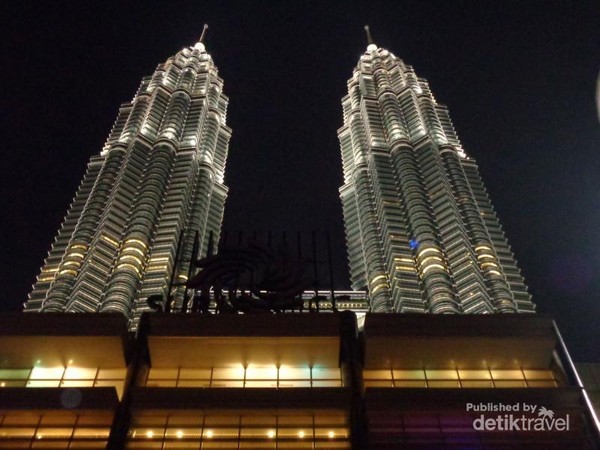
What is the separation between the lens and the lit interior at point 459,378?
41000 mm

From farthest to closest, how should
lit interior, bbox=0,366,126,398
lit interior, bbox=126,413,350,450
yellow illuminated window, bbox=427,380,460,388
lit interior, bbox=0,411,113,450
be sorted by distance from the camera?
1. yellow illuminated window, bbox=427,380,460,388
2. lit interior, bbox=0,366,126,398
3. lit interior, bbox=126,413,350,450
4. lit interior, bbox=0,411,113,450

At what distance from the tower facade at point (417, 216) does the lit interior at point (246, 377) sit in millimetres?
50815

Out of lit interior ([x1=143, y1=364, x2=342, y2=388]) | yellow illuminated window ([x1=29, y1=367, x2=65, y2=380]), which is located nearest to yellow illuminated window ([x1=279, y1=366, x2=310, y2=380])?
lit interior ([x1=143, y1=364, x2=342, y2=388])

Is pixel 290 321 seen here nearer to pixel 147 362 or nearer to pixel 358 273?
pixel 147 362

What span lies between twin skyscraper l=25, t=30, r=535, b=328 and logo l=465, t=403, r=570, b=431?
4762 centimetres

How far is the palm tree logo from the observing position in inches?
1487

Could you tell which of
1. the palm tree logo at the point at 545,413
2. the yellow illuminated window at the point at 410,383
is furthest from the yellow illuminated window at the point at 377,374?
the palm tree logo at the point at 545,413

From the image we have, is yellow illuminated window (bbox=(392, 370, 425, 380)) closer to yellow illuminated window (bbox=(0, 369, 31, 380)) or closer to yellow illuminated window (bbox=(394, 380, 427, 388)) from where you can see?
yellow illuminated window (bbox=(394, 380, 427, 388))

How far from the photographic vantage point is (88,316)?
40500 millimetres

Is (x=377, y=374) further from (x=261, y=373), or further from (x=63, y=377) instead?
(x=63, y=377)

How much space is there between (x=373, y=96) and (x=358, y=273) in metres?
Result: 38.9

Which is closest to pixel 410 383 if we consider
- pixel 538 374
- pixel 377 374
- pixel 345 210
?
pixel 377 374

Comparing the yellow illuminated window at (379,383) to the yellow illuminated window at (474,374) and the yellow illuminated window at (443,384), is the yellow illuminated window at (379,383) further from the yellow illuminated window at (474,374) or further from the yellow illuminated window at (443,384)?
the yellow illuminated window at (474,374)

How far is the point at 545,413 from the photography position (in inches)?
1492
